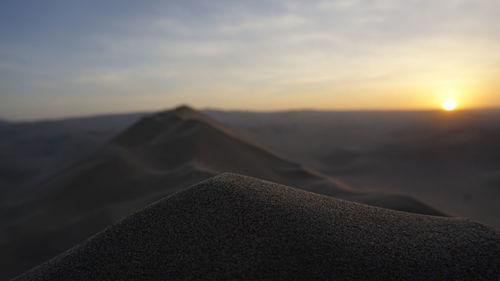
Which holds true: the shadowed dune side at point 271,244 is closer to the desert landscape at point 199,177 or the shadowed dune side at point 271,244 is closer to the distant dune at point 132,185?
the desert landscape at point 199,177

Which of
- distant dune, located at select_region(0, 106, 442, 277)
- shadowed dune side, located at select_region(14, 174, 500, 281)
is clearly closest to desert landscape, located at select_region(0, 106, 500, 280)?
distant dune, located at select_region(0, 106, 442, 277)

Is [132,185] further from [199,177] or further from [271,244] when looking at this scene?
[271,244]

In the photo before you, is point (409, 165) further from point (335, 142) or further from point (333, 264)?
point (333, 264)

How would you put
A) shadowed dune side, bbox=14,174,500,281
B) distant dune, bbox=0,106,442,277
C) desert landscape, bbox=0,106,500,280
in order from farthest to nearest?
desert landscape, bbox=0,106,500,280 < distant dune, bbox=0,106,442,277 < shadowed dune side, bbox=14,174,500,281

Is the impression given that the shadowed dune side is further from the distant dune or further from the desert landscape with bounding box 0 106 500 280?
the distant dune

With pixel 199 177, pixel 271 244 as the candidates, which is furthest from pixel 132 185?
pixel 271 244

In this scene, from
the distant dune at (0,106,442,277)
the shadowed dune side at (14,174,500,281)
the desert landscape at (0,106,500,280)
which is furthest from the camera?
the desert landscape at (0,106,500,280)

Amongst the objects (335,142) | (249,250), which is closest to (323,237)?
(249,250)
